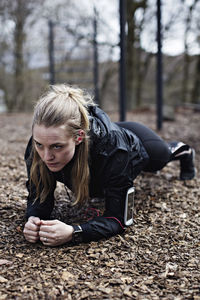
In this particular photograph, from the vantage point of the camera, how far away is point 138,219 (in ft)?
6.91

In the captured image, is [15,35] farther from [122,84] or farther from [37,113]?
[37,113]

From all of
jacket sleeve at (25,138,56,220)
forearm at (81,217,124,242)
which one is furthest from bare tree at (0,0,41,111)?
forearm at (81,217,124,242)

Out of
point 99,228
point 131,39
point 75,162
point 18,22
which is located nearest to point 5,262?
point 99,228

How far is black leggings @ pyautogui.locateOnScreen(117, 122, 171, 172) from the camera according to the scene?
7.63ft

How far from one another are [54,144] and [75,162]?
260 millimetres

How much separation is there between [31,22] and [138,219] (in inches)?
343

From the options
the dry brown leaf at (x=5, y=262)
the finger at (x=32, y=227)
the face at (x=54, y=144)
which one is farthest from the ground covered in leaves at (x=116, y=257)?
the face at (x=54, y=144)

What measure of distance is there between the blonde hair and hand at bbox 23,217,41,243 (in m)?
0.14

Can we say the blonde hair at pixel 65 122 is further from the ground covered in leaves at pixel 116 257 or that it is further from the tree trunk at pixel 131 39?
the tree trunk at pixel 131 39

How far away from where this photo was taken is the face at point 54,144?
1.54 m

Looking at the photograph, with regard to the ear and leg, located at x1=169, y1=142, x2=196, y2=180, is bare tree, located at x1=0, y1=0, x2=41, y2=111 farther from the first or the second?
the ear

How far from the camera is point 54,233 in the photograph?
1.67 m

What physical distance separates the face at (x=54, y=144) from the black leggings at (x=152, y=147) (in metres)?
0.83

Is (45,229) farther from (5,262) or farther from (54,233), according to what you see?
(5,262)
